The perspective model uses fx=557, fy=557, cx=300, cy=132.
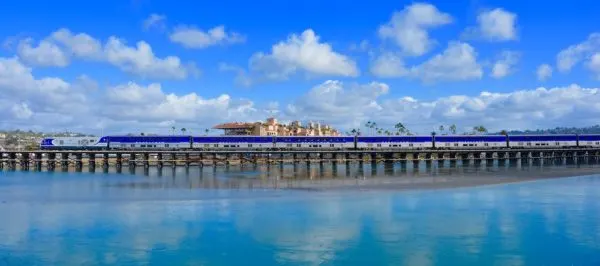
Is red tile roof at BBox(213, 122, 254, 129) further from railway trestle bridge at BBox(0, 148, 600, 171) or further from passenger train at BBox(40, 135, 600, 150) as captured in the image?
passenger train at BBox(40, 135, 600, 150)

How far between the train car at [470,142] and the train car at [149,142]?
45540 mm

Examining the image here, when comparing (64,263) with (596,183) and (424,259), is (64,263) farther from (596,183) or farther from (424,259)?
(596,183)

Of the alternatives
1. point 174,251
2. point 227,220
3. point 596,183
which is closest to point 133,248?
point 174,251

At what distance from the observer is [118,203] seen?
3653cm

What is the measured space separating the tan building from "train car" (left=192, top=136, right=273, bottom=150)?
33019mm

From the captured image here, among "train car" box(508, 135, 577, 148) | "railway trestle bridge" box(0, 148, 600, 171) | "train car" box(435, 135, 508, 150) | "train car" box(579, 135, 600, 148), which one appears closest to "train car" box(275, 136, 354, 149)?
"railway trestle bridge" box(0, 148, 600, 171)

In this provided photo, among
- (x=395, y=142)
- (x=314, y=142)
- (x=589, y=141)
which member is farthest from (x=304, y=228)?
(x=589, y=141)

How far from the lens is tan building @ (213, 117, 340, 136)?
13450 centimetres

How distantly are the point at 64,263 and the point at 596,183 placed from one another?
46.6 metres

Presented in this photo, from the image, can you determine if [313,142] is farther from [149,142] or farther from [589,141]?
[589,141]

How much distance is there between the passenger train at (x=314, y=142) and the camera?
97125mm

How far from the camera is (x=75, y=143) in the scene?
10081 cm

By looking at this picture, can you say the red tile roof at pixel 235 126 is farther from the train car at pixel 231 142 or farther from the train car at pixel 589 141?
the train car at pixel 589 141

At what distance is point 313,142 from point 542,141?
43.2 meters
